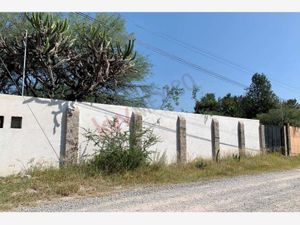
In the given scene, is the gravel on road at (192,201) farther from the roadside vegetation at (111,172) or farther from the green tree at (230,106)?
the green tree at (230,106)

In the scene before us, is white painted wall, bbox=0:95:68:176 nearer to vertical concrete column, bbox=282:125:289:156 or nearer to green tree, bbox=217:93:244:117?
vertical concrete column, bbox=282:125:289:156

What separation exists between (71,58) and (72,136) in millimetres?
5555

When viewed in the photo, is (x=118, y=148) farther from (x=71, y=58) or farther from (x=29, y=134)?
(x=71, y=58)

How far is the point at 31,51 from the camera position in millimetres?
14781

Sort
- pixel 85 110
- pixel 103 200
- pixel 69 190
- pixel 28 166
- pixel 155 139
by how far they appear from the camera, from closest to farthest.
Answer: pixel 103 200
pixel 69 190
pixel 28 166
pixel 85 110
pixel 155 139

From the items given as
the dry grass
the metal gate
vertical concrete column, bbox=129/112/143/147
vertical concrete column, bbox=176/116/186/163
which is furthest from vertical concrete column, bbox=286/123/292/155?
vertical concrete column, bbox=129/112/143/147

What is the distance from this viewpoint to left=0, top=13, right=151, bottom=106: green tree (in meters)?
14.3

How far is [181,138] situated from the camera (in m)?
15.5

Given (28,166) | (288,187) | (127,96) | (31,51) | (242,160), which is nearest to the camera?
(288,187)

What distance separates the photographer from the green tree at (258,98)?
121 ft

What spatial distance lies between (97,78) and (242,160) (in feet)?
27.2

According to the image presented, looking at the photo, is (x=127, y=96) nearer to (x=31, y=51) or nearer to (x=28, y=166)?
(x=31, y=51)

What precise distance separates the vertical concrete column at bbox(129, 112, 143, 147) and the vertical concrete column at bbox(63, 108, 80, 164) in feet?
6.98
